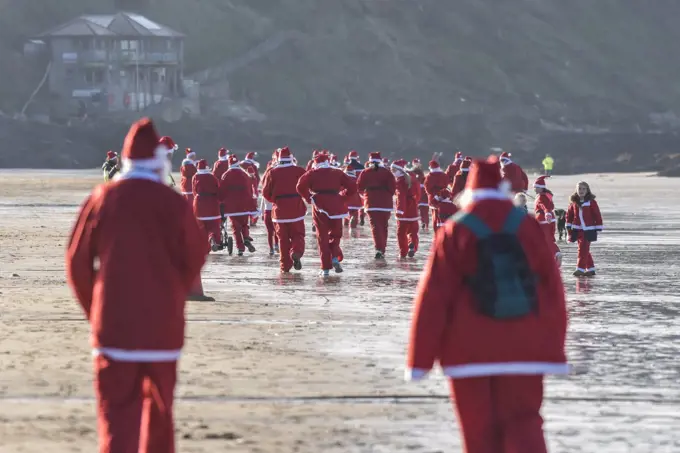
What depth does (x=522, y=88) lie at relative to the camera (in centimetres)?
16362

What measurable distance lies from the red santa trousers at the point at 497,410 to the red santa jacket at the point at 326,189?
48.1ft

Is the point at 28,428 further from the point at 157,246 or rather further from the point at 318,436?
the point at 157,246

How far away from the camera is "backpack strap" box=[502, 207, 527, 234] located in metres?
7.28

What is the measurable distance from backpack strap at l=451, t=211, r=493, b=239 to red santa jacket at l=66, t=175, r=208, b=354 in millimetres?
1333

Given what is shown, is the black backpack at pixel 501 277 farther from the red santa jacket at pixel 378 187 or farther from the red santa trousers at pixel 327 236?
the red santa jacket at pixel 378 187

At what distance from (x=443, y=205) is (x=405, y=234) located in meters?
3.40

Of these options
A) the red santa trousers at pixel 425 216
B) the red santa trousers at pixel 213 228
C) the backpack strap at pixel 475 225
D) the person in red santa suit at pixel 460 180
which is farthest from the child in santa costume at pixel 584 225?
the red santa trousers at pixel 425 216

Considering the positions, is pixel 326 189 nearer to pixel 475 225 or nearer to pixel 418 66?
pixel 475 225

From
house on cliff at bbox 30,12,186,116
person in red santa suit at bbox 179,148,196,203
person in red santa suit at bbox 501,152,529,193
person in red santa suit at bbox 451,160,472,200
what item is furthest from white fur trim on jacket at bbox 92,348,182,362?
house on cliff at bbox 30,12,186,116

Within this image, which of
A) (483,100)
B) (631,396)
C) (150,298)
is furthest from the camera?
(483,100)

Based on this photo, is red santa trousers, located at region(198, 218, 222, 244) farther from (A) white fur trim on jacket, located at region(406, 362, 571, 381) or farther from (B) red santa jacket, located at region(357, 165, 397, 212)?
(A) white fur trim on jacket, located at region(406, 362, 571, 381)

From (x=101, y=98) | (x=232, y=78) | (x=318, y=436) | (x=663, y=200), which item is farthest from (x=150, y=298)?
(x=232, y=78)

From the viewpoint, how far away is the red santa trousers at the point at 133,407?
7566mm

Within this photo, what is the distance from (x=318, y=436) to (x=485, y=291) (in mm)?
2754
